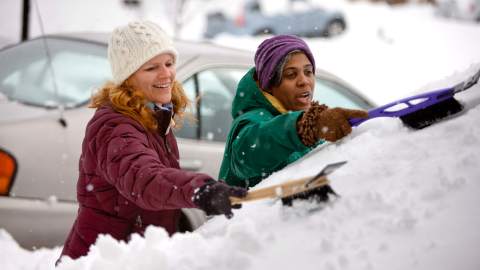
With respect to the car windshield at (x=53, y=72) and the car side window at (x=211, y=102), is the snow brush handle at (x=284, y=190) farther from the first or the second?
the car windshield at (x=53, y=72)

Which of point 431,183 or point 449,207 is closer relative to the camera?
point 449,207

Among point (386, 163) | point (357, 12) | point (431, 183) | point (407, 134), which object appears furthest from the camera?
point (357, 12)

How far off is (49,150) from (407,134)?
2.38m

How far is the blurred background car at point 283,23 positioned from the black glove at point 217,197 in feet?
60.8

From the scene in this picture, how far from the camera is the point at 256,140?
2391mm

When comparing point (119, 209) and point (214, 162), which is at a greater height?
point (119, 209)

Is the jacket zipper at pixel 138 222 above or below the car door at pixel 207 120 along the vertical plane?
above

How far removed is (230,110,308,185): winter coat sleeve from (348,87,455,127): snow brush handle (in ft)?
0.70

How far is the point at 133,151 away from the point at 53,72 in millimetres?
2834

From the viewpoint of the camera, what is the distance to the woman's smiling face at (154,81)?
2541mm

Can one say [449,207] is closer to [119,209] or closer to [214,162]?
[119,209]

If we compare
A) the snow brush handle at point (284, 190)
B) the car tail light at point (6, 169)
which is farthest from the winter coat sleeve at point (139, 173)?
the car tail light at point (6, 169)

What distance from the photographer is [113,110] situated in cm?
240

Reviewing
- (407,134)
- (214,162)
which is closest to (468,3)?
(214,162)
